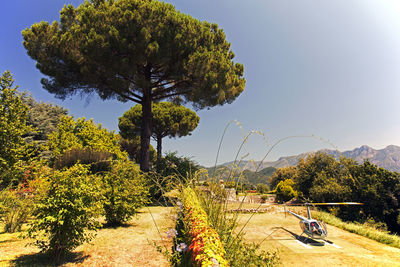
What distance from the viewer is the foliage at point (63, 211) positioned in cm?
306

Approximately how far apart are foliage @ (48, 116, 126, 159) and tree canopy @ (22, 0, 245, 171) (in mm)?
6155

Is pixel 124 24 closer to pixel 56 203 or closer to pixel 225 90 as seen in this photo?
pixel 225 90

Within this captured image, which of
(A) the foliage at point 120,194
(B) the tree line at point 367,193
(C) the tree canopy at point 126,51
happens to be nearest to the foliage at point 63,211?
(A) the foliage at point 120,194

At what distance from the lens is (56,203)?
10.2ft

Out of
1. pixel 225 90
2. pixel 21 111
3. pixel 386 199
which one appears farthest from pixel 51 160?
pixel 386 199

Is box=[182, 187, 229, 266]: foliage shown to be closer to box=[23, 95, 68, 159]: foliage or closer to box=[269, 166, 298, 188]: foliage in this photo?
box=[23, 95, 68, 159]: foliage

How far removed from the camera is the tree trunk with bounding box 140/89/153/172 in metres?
12.0

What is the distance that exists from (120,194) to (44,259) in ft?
6.97

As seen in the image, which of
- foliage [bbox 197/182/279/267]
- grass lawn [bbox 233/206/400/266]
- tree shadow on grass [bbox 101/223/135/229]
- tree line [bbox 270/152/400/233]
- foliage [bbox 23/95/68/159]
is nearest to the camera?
foliage [bbox 197/182/279/267]

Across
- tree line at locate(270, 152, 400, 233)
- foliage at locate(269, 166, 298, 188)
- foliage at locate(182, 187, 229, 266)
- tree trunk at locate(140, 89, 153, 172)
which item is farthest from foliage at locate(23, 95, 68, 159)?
foliage at locate(269, 166, 298, 188)

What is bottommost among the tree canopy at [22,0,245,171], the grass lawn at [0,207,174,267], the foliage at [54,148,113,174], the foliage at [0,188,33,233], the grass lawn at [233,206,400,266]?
the grass lawn at [233,206,400,266]

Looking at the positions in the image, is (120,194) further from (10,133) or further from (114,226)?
(10,133)

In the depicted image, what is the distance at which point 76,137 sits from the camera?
61.8 ft

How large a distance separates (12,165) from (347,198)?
1444 centimetres
